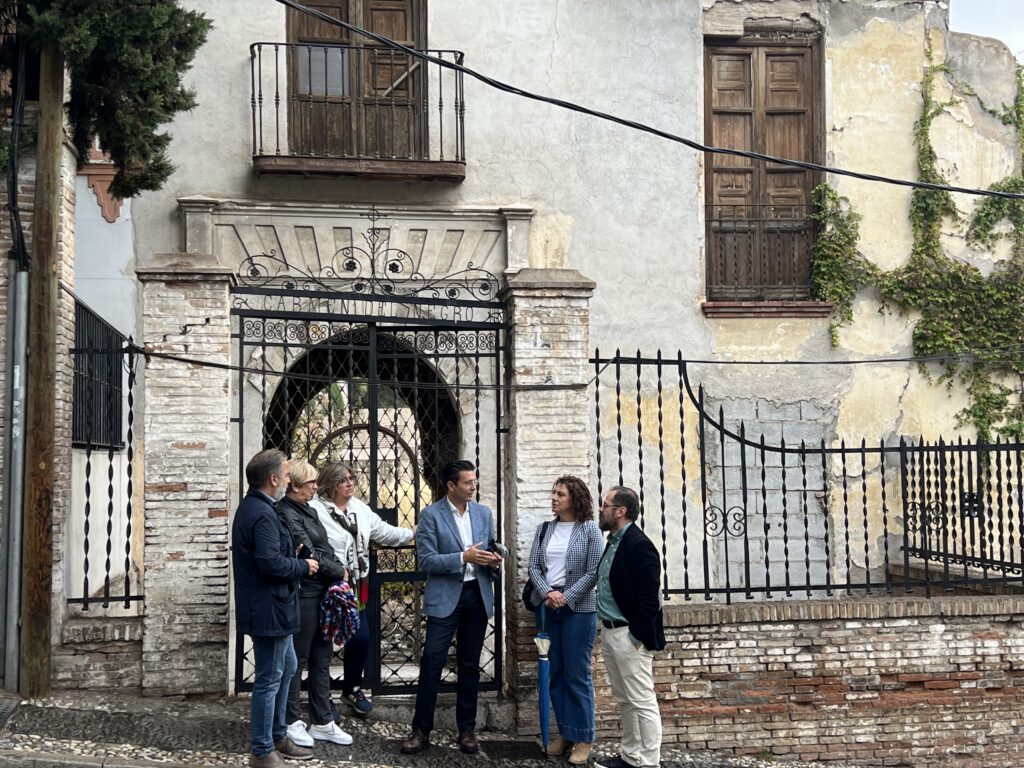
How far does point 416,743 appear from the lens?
6934 mm

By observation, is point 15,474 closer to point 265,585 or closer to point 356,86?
point 265,585

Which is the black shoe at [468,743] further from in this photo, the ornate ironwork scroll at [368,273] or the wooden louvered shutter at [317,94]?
the wooden louvered shutter at [317,94]

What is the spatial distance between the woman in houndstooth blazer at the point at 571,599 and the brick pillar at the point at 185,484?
1.94 m

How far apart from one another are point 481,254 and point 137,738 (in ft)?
23.4

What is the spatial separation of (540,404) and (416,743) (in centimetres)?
222

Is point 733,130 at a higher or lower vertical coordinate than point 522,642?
higher

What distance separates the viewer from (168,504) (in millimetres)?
7285

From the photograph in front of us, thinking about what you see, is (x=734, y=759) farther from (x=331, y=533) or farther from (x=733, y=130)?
(x=733, y=130)

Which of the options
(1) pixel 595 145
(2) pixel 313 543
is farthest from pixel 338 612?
(1) pixel 595 145

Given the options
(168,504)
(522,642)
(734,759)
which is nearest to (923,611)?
(734,759)

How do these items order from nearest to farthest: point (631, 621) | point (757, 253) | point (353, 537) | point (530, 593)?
point (631, 621) < point (353, 537) < point (530, 593) < point (757, 253)

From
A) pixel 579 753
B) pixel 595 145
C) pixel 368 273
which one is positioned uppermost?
pixel 595 145

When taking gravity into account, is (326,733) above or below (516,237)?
below

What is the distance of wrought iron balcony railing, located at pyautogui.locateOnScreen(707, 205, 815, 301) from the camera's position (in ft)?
44.1
